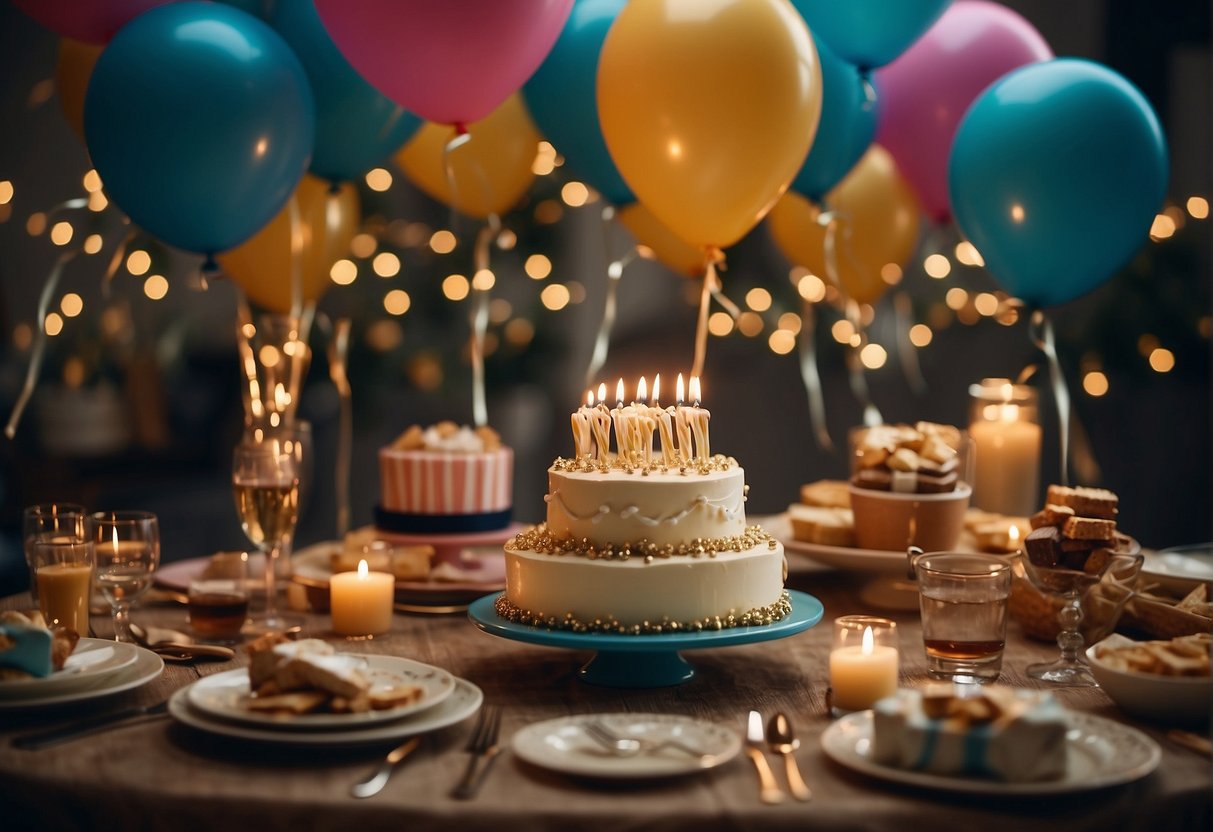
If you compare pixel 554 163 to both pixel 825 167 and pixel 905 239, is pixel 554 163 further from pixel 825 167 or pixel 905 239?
pixel 825 167

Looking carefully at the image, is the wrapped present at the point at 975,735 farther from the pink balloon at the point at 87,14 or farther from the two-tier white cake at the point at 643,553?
the pink balloon at the point at 87,14

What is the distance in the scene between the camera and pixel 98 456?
6012 mm

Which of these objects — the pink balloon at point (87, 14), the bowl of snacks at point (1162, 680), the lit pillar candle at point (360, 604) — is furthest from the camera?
the pink balloon at point (87, 14)

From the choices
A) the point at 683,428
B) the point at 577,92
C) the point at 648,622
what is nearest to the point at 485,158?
the point at 577,92

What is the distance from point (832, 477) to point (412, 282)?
80.4 inches

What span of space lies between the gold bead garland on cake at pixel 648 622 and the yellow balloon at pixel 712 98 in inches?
29.2

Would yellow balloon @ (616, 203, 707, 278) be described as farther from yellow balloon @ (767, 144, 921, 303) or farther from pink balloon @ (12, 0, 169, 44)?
pink balloon @ (12, 0, 169, 44)

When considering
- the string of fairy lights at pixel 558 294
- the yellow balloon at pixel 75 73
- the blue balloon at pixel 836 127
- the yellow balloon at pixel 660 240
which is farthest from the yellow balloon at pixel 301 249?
the string of fairy lights at pixel 558 294

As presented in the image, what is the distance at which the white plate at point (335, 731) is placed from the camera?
1.48 meters

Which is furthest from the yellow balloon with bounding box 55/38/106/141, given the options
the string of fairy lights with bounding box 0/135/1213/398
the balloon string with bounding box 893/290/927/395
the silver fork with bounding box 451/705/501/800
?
the balloon string with bounding box 893/290/927/395

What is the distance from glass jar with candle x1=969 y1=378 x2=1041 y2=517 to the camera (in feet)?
9.02

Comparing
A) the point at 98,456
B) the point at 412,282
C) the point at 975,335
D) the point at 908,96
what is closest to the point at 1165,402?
the point at 975,335

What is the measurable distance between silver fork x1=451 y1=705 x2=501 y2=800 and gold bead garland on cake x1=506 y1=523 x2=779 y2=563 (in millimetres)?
264

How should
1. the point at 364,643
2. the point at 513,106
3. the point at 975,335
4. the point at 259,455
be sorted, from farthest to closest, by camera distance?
the point at 975,335, the point at 513,106, the point at 259,455, the point at 364,643
